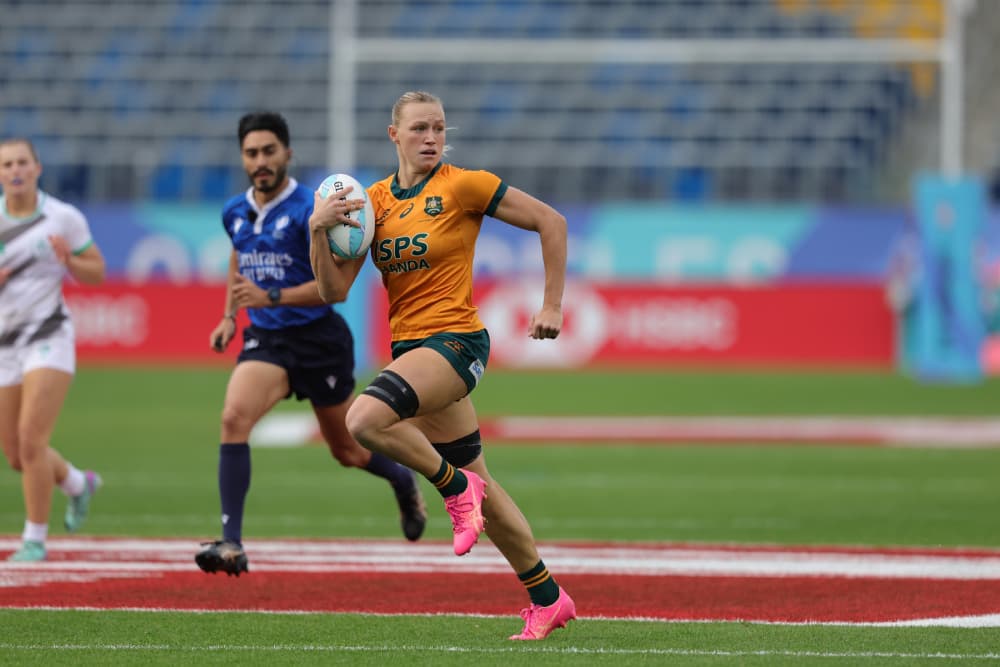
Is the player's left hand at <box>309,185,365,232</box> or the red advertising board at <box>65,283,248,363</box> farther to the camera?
the red advertising board at <box>65,283,248,363</box>

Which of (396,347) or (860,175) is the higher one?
(860,175)

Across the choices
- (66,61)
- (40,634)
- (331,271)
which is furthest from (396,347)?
(66,61)

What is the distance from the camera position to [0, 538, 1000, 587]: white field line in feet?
28.3

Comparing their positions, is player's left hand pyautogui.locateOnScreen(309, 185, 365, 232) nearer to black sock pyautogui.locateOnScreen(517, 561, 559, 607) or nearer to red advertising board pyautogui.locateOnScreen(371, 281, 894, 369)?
black sock pyautogui.locateOnScreen(517, 561, 559, 607)

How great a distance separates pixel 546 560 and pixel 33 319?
3.13 meters

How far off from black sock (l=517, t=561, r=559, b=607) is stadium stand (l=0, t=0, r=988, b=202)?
2279 cm

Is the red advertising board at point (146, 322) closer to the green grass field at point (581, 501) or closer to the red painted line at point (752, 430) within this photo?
the green grass field at point (581, 501)

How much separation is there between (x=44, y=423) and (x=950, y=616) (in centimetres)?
484

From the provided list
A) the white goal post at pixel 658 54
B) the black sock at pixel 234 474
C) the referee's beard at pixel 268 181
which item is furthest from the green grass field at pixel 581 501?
the white goal post at pixel 658 54

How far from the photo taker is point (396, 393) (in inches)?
251

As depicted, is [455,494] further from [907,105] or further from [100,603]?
[907,105]

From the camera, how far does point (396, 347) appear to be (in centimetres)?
683

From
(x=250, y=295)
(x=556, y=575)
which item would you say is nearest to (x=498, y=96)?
(x=250, y=295)

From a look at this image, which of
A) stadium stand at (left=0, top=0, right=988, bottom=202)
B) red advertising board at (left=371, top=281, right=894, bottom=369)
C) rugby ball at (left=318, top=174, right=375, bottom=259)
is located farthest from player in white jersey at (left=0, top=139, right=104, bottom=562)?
stadium stand at (left=0, top=0, right=988, bottom=202)
